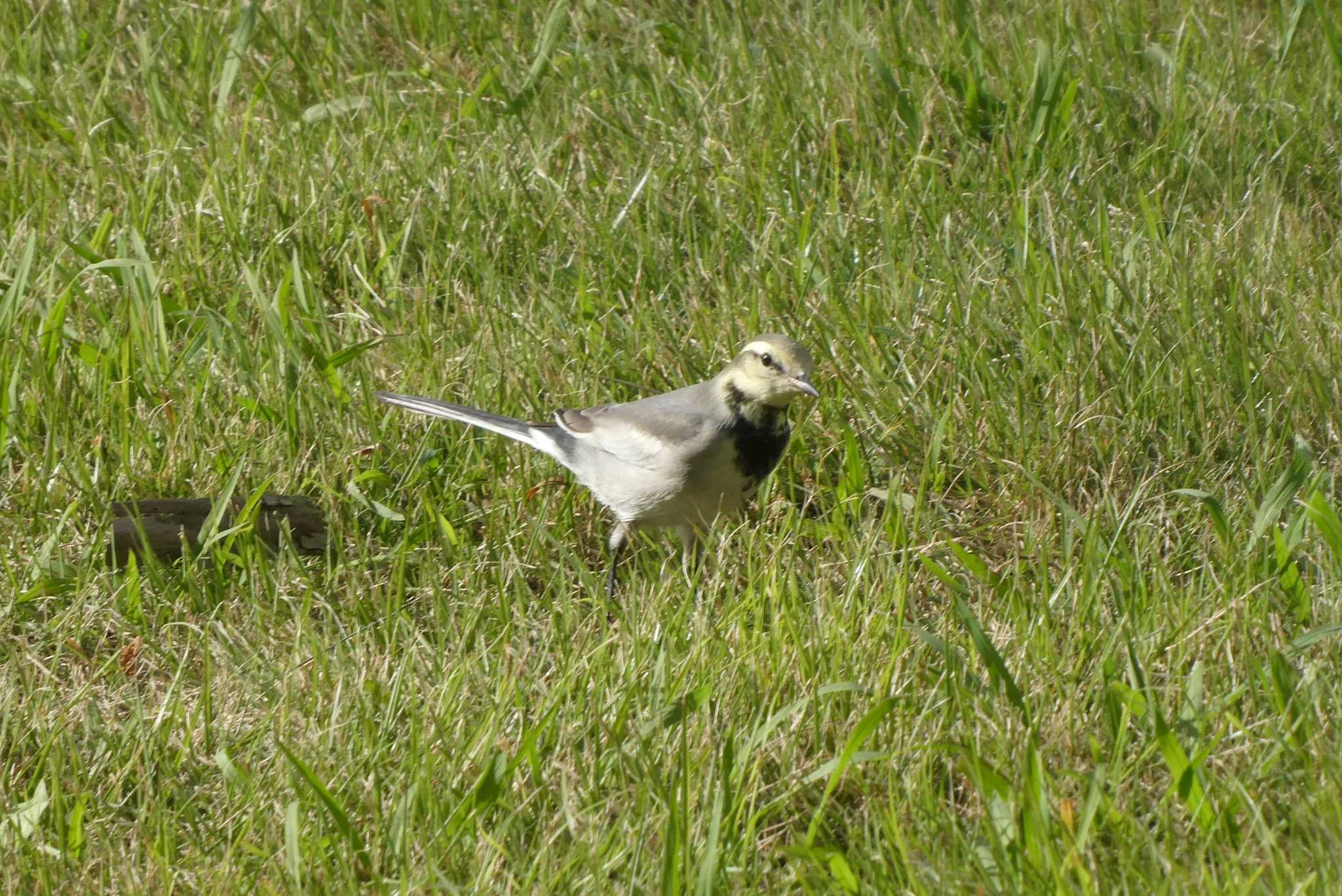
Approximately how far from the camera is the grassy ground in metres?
3.27

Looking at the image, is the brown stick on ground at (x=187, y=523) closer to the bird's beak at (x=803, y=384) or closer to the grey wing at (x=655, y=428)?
the grey wing at (x=655, y=428)

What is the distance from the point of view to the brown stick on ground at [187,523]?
431 cm

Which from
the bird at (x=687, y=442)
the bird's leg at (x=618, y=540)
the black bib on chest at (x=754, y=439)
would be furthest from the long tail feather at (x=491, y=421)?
the black bib on chest at (x=754, y=439)

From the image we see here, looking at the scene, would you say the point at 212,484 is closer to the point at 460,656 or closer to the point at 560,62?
the point at 460,656

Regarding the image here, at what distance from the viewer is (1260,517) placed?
4102 mm

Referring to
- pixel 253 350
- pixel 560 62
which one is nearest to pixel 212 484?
pixel 253 350

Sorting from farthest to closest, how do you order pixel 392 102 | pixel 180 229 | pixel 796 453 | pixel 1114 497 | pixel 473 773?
pixel 392 102
pixel 180 229
pixel 796 453
pixel 1114 497
pixel 473 773

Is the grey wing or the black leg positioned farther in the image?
the grey wing

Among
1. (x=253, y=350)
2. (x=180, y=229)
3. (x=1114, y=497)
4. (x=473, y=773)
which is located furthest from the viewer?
(x=180, y=229)

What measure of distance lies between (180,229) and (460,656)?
95.9 inches

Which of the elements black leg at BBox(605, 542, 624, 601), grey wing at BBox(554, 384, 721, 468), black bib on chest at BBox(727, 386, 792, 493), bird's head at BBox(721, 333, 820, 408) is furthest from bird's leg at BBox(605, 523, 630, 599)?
bird's head at BBox(721, 333, 820, 408)

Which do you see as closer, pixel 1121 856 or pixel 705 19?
pixel 1121 856

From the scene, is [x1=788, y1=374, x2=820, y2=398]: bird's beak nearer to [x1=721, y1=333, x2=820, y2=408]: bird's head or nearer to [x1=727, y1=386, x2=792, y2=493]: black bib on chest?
[x1=721, y1=333, x2=820, y2=408]: bird's head

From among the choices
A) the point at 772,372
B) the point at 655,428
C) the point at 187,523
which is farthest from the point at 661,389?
the point at 187,523
